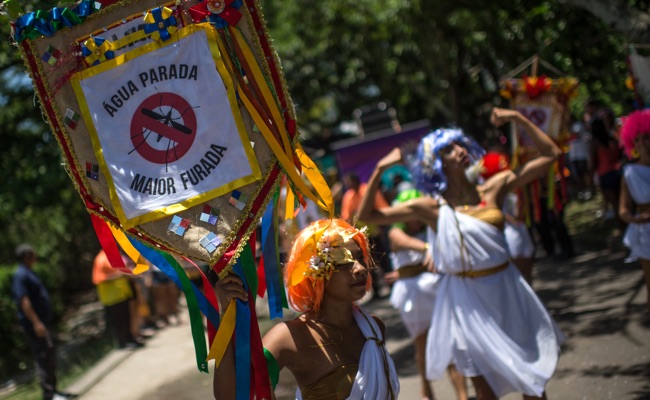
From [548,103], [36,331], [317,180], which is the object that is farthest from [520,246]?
[36,331]

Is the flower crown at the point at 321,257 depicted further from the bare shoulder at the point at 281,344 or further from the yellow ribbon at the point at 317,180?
the yellow ribbon at the point at 317,180

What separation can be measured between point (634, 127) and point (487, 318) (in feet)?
8.37

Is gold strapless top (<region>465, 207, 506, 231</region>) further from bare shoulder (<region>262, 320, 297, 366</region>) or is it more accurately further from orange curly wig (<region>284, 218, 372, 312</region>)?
bare shoulder (<region>262, 320, 297, 366</region>)

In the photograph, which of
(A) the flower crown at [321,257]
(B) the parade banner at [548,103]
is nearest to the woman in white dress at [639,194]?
(B) the parade banner at [548,103]

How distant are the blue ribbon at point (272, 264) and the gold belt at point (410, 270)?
3.42 meters

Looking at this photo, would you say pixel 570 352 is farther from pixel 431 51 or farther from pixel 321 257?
pixel 431 51

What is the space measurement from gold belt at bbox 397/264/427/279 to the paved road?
103 centimetres

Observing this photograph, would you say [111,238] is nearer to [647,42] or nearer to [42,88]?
[42,88]

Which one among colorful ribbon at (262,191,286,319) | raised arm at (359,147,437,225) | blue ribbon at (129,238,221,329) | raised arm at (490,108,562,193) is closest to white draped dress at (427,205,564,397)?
raised arm at (359,147,437,225)

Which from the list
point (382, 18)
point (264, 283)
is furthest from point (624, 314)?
point (382, 18)

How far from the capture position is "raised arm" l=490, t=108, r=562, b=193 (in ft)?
17.1

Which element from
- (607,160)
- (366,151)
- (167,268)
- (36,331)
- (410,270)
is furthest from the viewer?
(366,151)

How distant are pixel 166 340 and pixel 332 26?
13.3 metres

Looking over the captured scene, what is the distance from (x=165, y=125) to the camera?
3.16m
